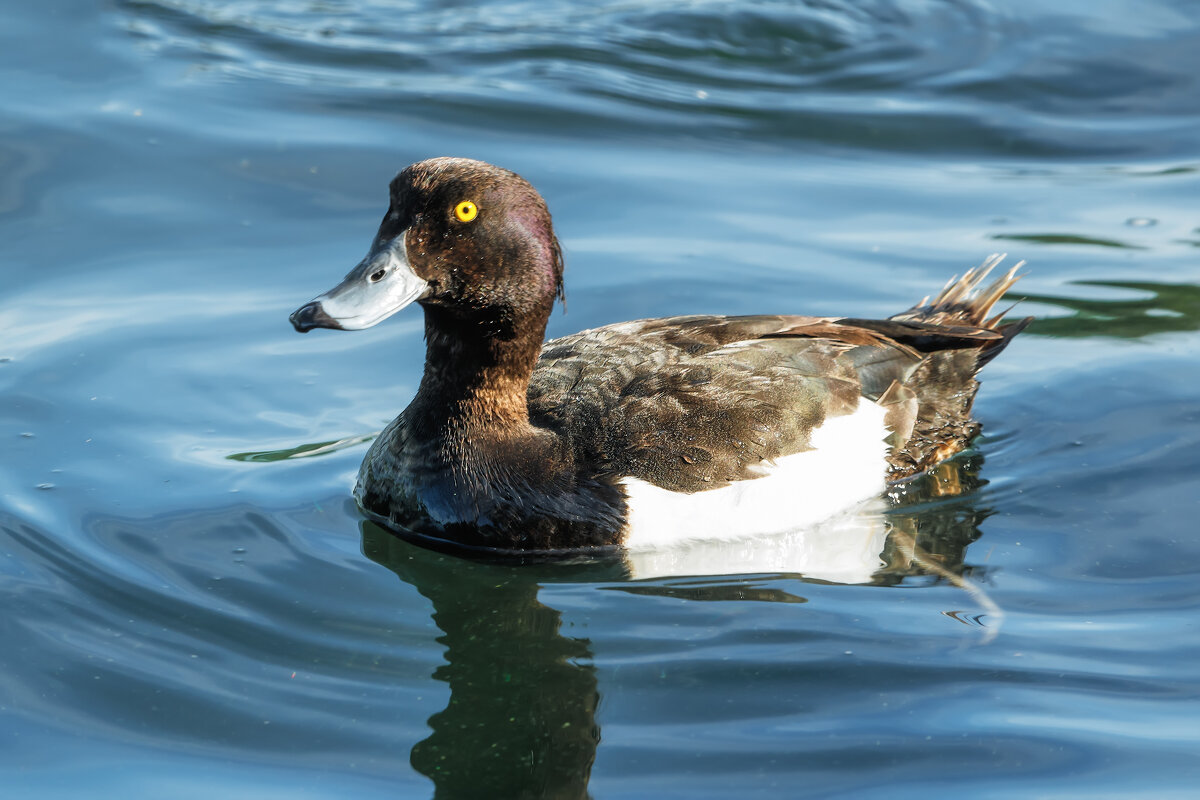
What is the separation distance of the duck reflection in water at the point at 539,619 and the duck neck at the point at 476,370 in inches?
19.5

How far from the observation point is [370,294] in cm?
488

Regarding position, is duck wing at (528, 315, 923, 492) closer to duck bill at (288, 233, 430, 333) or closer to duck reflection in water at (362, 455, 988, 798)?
duck reflection in water at (362, 455, 988, 798)

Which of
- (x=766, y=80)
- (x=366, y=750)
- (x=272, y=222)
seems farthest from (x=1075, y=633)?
(x=766, y=80)

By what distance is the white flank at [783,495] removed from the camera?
5145mm

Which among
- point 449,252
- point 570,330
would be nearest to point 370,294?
point 449,252

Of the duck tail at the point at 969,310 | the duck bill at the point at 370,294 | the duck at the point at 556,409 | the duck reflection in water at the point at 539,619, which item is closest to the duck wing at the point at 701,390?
the duck at the point at 556,409

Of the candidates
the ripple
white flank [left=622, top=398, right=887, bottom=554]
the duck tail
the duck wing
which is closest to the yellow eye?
the duck wing

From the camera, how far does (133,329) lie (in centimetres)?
694

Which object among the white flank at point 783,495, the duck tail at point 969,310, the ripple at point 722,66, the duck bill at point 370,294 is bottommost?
the white flank at point 783,495

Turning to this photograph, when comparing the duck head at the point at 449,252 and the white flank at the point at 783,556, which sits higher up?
the duck head at the point at 449,252

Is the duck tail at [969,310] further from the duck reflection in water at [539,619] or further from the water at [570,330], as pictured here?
the duck reflection in water at [539,619]

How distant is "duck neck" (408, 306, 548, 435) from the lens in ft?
17.0

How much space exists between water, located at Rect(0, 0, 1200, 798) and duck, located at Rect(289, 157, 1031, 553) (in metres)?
0.23

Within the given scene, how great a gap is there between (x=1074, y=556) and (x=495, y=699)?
7.51 feet
